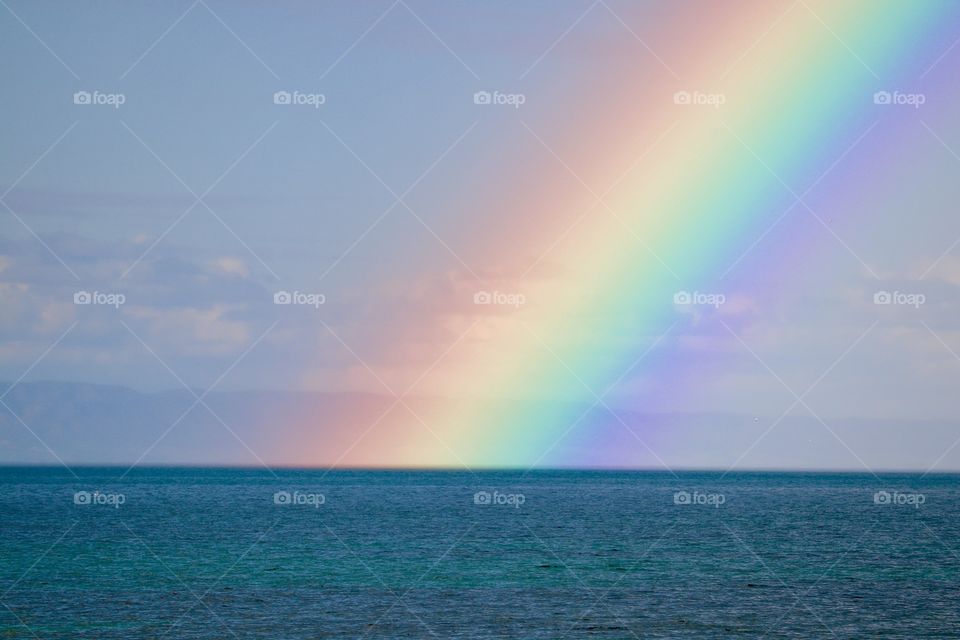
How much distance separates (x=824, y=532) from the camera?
84.4 meters

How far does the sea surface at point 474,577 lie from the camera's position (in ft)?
128

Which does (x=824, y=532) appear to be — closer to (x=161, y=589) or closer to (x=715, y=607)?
(x=715, y=607)

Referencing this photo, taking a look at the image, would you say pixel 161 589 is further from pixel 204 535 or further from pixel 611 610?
pixel 204 535

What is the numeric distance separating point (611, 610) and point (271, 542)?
3349 cm

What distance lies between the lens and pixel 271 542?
70.3 m

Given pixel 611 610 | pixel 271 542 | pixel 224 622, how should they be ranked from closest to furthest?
1. pixel 224 622
2. pixel 611 610
3. pixel 271 542

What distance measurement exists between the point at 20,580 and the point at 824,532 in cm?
5816

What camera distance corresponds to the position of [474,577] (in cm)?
5166

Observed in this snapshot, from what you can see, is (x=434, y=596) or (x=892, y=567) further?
(x=892, y=567)

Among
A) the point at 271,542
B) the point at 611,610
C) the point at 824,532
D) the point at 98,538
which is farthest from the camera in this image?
the point at 824,532

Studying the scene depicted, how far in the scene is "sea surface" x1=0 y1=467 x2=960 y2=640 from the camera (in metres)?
39.0

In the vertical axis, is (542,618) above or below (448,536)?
below

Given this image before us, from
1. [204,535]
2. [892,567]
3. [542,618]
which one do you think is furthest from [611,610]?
[204,535]

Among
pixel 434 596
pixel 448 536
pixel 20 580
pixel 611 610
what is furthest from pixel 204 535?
pixel 611 610
